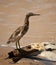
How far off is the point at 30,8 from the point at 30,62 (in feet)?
26.8

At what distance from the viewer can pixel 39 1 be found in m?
17.8

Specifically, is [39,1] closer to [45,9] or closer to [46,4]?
[46,4]

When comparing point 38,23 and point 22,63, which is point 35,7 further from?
point 22,63

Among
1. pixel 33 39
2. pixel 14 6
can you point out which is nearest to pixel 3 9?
pixel 14 6

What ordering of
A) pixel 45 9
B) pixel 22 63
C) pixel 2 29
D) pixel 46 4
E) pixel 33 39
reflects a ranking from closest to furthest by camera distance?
pixel 22 63 < pixel 33 39 < pixel 2 29 < pixel 45 9 < pixel 46 4

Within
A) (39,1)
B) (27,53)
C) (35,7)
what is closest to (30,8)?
(35,7)

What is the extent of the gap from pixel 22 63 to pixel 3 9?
28.0 feet

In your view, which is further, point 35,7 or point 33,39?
point 35,7

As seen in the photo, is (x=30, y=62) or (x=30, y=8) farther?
(x=30, y=8)

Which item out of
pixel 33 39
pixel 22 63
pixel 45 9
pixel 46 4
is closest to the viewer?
pixel 22 63

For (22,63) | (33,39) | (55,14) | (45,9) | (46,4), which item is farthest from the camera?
(46,4)

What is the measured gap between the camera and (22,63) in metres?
8.44

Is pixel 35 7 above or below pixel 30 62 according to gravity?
above

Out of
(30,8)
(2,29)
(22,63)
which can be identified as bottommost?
(22,63)
